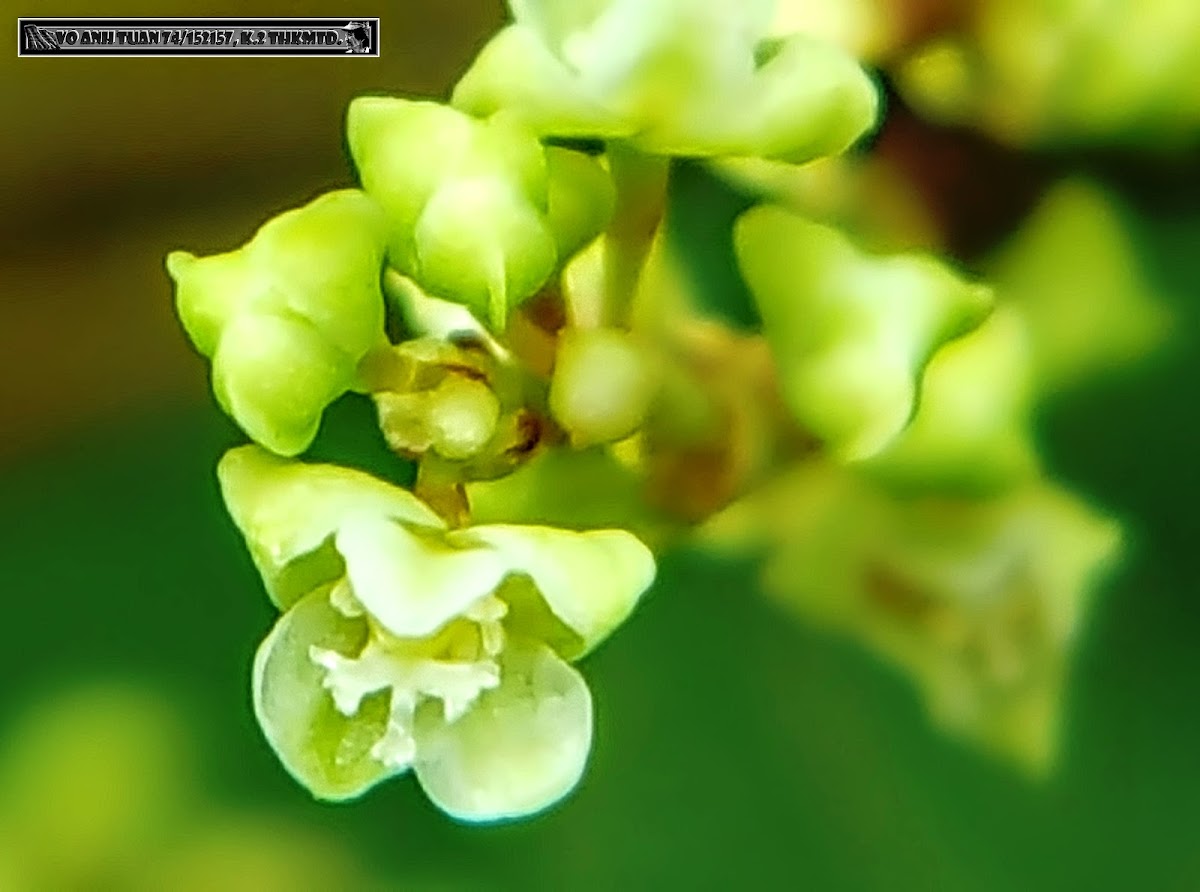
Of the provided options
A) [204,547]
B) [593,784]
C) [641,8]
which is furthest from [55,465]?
[641,8]

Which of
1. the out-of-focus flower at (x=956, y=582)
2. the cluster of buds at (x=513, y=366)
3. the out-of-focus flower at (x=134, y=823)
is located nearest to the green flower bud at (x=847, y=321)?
the cluster of buds at (x=513, y=366)

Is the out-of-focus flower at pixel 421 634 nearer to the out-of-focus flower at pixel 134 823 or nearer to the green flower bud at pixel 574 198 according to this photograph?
the green flower bud at pixel 574 198

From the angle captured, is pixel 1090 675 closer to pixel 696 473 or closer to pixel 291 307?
pixel 696 473

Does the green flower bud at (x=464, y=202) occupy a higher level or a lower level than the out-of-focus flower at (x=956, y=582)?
higher

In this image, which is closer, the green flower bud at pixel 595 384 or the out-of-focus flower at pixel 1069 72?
the green flower bud at pixel 595 384

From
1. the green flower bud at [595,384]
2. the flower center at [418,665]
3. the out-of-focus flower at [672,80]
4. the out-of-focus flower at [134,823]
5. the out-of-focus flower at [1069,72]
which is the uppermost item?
the out-of-focus flower at [672,80]

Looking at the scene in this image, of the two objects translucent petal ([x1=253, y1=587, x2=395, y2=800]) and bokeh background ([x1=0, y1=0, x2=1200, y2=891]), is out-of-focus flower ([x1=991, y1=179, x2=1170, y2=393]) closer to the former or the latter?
bokeh background ([x1=0, y1=0, x2=1200, y2=891])

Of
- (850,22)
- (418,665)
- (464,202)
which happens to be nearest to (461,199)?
(464,202)
